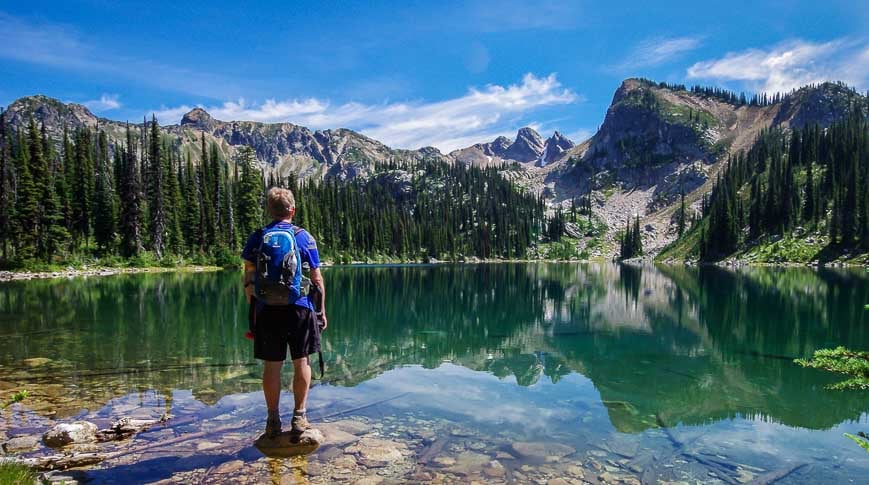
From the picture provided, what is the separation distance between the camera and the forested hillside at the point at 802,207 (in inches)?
3792

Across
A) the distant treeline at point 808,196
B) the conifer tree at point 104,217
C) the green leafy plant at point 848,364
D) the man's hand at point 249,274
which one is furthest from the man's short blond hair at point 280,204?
the distant treeline at point 808,196

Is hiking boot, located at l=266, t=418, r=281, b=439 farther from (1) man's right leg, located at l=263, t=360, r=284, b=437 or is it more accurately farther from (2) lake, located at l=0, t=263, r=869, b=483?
(2) lake, located at l=0, t=263, r=869, b=483

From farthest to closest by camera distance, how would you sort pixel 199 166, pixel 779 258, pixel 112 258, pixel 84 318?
pixel 779 258
pixel 199 166
pixel 112 258
pixel 84 318

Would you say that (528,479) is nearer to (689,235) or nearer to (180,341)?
(180,341)

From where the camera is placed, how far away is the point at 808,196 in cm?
11556

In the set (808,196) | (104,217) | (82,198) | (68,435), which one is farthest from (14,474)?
(808,196)

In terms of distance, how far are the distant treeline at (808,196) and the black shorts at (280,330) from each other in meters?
114

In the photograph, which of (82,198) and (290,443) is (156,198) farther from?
(290,443)

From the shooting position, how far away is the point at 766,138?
17438 centimetres

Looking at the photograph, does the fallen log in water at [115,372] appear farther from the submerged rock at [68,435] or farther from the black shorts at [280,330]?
the black shorts at [280,330]

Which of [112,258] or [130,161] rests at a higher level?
[130,161]

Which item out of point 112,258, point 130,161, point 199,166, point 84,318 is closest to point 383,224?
point 199,166

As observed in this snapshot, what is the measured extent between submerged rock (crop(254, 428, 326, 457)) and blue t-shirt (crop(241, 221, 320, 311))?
73.8 inches

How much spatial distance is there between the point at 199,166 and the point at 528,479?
100 meters
